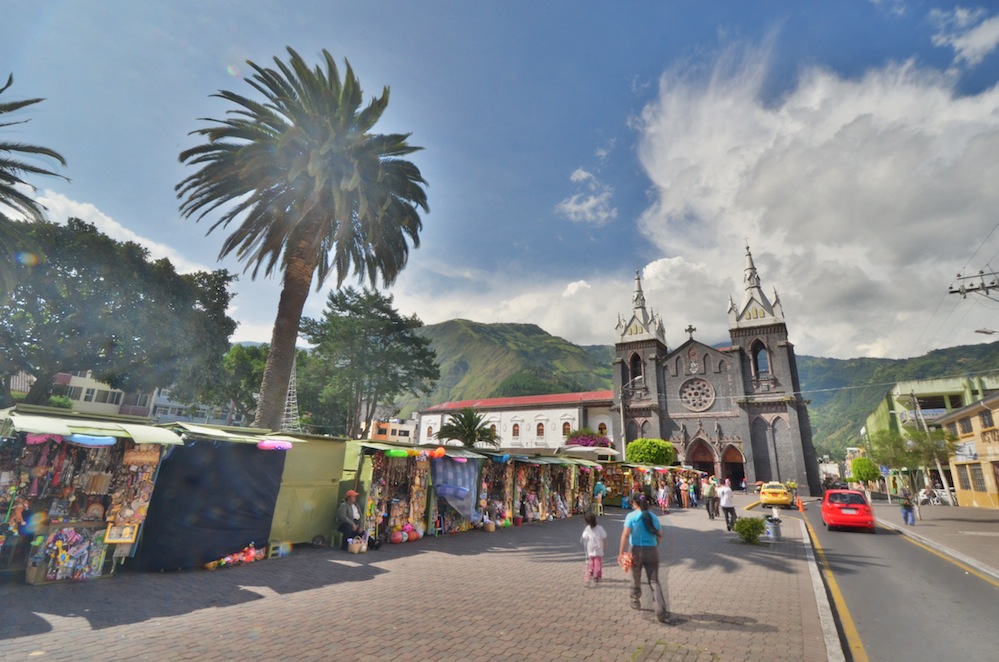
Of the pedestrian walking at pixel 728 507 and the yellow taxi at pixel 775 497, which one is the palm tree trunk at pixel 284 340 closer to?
the pedestrian walking at pixel 728 507

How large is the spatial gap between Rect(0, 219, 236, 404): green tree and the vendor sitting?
2065cm

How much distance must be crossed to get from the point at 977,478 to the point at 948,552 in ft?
92.7

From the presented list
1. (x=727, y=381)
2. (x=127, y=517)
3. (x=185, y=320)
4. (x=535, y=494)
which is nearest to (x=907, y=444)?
(x=727, y=381)

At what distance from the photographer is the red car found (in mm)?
18219

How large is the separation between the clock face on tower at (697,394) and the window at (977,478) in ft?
77.7

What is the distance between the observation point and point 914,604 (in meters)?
8.30

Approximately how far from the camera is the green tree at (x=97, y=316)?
74.6ft

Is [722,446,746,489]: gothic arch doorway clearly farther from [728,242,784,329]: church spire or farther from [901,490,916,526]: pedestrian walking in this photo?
[901,490,916,526]: pedestrian walking

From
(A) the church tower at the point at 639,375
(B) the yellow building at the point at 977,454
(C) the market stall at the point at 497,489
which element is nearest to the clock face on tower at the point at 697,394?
(A) the church tower at the point at 639,375

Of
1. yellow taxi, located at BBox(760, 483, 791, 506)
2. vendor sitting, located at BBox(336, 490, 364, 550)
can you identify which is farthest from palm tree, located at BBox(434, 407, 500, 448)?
vendor sitting, located at BBox(336, 490, 364, 550)

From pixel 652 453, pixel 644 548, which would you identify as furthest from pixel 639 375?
pixel 644 548

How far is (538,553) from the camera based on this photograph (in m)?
12.6

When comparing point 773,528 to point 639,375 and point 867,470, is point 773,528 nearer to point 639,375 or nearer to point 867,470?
point 639,375

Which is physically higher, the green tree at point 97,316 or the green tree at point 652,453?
the green tree at point 97,316
